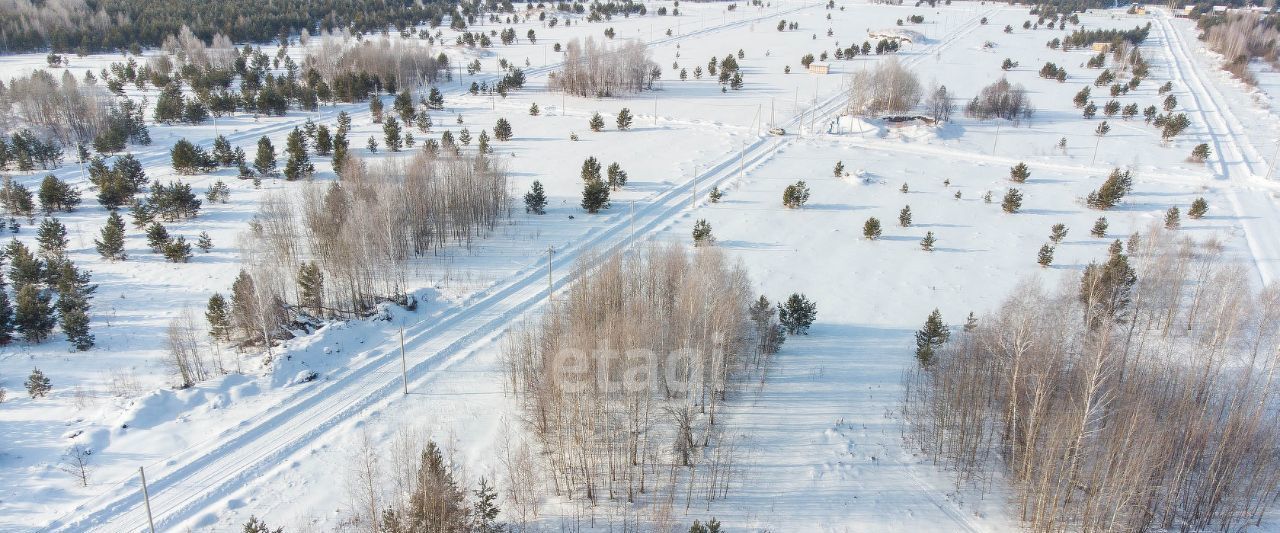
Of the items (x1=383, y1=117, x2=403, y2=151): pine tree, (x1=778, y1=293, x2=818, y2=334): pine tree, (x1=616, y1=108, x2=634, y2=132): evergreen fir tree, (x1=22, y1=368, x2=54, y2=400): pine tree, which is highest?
(x1=616, y1=108, x2=634, y2=132): evergreen fir tree

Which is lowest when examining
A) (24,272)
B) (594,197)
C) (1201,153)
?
(24,272)

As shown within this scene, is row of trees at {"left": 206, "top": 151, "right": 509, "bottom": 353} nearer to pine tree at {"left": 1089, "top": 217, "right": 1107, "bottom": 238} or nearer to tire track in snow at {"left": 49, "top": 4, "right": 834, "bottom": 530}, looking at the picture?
tire track in snow at {"left": 49, "top": 4, "right": 834, "bottom": 530}

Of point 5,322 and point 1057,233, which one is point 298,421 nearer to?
point 5,322

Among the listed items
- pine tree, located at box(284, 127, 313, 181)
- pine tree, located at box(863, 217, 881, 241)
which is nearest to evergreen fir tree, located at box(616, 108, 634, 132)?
pine tree, located at box(284, 127, 313, 181)

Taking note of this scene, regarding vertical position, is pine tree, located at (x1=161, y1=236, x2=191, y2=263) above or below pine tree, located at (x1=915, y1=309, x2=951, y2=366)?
above

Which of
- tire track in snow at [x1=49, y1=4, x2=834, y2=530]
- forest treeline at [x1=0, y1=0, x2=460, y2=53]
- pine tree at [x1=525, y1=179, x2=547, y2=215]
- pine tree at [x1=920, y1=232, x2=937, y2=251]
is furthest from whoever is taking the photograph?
forest treeline at [x1=0, y1=0, x2=460, y2=53]

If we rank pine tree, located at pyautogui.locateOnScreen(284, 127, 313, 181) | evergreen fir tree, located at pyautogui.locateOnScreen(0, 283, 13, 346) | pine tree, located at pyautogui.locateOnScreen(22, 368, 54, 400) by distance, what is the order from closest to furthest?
1. pine tree, located at pyautogui.locateOnScreen(22, 368, 54, 400)
2. evergreen fir tree, located at pyautogui.locateOnScreen(0, 283, 13, 346)
3. pine tree, located at pyautogui.locateOnScreen(284, 127, 313, 181)

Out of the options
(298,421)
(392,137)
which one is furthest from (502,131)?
(298,421)

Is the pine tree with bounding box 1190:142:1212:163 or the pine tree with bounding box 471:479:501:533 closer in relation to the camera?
the pine tree with bounding box 471:479:501:533
